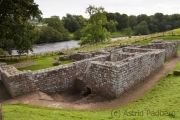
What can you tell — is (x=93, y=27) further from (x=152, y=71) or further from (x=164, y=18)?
(x=164, y=18)

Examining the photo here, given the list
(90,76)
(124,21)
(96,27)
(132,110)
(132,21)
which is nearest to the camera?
(132,110)

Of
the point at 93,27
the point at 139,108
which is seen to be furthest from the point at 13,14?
the point at 93,27

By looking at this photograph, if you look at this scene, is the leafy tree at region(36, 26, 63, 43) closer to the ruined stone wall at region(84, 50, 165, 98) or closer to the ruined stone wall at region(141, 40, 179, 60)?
the ruined stone wall at region(141, 40, 179, 60)

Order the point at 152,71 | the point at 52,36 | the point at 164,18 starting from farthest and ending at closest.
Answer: the point at 164,18 < the point at 52,36 < the point at 152,71

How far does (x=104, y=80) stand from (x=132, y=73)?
2469 mm

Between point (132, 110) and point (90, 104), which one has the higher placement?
point (132, 110)

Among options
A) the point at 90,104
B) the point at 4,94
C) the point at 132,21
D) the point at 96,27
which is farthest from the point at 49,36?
the point at 90,104

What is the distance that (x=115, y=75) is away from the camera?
39.3 ft

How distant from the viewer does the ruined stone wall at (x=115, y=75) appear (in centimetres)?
1212

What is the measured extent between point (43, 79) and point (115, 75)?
5.88 meters

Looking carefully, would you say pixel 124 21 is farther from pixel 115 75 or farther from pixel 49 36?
pixel 115 75

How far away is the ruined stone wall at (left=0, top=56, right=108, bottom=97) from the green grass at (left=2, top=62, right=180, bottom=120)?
2369 millimetres

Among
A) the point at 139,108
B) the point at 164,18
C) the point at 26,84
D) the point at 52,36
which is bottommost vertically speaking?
the point at 139,108

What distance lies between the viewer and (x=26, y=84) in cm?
1290
